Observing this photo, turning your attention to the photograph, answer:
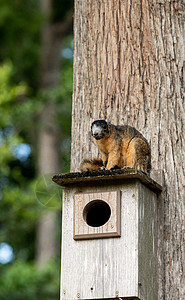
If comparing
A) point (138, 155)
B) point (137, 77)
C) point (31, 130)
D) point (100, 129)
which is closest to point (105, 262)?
point (138, 155)

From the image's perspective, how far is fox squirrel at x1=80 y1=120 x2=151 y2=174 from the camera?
4887mm

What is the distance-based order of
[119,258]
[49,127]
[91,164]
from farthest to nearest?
[49,127], [91,164], [119,258]

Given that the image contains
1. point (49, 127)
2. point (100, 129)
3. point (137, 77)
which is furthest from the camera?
point (49, 127)

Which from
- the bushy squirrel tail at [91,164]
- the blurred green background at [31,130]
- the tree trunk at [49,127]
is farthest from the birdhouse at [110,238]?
the tree trunk at [49,127]

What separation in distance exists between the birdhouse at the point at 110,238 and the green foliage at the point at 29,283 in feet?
26.8

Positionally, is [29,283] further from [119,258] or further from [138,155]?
[119,258]

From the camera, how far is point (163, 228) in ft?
15.9

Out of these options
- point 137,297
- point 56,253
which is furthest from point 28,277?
point 137,297

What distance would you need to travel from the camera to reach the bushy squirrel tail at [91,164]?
16.7 feet

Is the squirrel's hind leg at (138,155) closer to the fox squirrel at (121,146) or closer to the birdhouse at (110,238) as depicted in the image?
the fox squirrel at (121,146)

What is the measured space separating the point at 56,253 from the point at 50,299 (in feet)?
6.93

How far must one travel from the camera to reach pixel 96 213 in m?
4.82

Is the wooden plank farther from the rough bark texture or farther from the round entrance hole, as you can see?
the rough bark texture

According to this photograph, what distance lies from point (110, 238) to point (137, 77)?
4.02 ft
